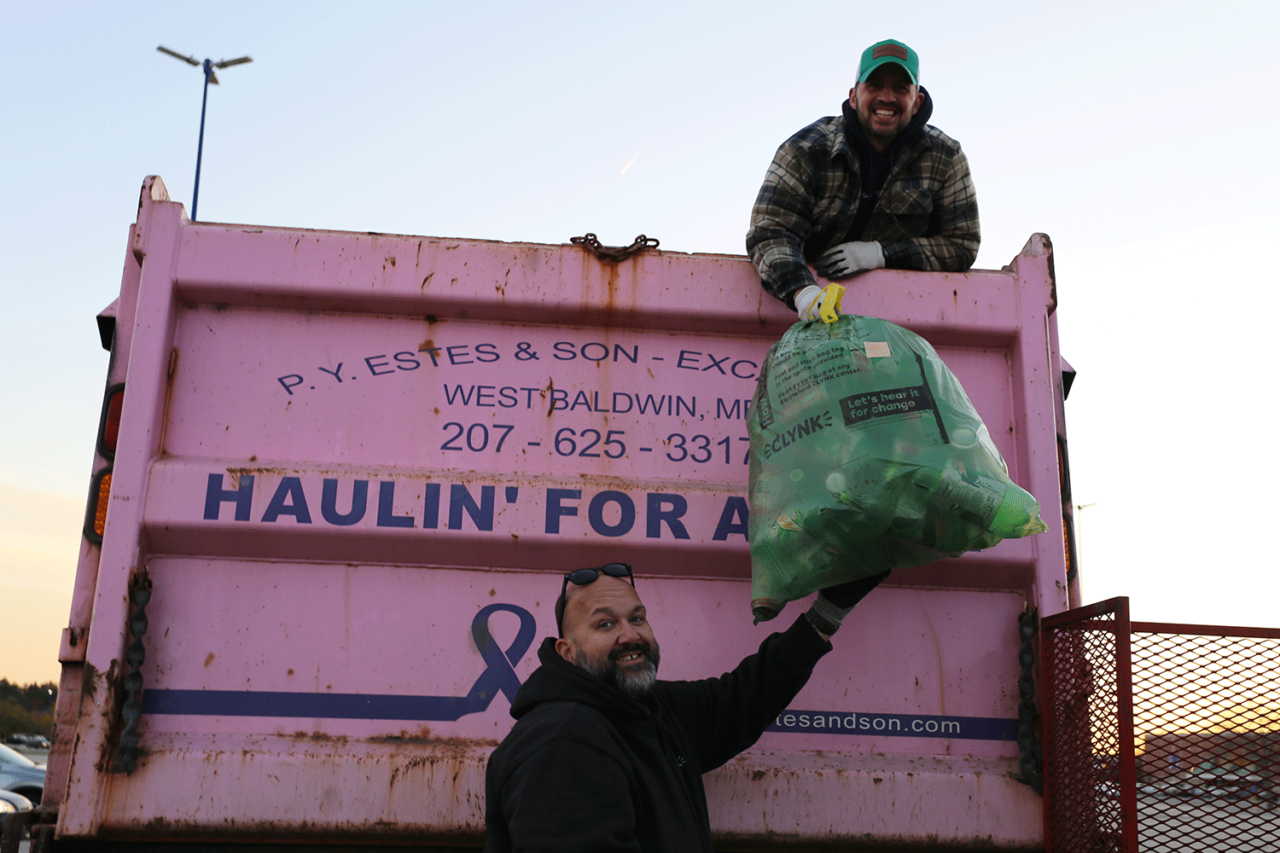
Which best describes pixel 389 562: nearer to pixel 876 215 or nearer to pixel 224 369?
pixel 224 369

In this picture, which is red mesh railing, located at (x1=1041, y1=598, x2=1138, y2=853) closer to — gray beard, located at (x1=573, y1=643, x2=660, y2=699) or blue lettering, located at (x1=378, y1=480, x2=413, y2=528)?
gray beard, located at (x1=573, y1=643, x2=660, y2=699)

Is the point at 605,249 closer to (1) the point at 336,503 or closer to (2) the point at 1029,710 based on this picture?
(1) the point at 336,503

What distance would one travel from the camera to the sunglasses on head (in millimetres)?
2219

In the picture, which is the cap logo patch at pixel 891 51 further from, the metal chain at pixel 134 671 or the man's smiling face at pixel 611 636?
the metal chain at pixel 134 671

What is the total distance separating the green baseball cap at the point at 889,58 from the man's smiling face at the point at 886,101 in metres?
0.01

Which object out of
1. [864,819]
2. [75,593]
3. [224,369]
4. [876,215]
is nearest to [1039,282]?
[876,215]

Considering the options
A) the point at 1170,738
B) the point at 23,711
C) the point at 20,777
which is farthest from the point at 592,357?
the point at 23,711

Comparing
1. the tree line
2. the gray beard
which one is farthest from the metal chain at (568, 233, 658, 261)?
the tree line

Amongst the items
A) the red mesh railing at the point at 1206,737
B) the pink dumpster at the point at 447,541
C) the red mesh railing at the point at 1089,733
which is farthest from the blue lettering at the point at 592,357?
the red mesh railing at the point at 1206,737

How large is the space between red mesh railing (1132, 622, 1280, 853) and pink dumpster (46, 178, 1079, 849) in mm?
245

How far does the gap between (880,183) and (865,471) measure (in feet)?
3.61

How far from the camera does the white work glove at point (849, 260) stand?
2621 mm

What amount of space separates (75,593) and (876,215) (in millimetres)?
2165

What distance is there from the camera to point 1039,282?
2637 mm
